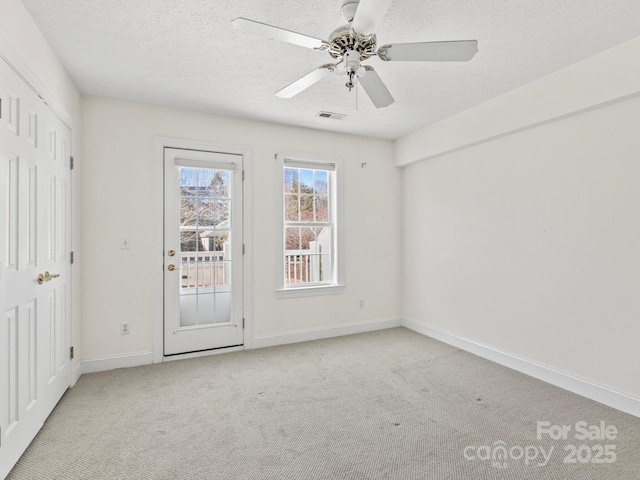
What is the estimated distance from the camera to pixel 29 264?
2090 millimetres

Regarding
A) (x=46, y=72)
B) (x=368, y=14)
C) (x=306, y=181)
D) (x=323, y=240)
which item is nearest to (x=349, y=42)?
(x=368, y=14)

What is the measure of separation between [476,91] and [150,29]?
2.72 metres

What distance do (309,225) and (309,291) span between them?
0.82m

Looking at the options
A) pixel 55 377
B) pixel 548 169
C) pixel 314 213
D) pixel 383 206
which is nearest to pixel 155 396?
pixel 55 377

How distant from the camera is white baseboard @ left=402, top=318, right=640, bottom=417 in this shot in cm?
249

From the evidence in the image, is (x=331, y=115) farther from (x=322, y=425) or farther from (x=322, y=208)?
(x=322, y=425)

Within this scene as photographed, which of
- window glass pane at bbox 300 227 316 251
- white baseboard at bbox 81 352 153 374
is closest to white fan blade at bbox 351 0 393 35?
window glass pane at bbox 300 227 316 251

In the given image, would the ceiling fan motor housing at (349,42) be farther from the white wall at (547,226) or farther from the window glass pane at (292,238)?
the window glass pane at (292,238)

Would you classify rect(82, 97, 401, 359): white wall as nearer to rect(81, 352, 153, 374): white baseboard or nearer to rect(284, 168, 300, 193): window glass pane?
rect(81, 352, 153, 374): white baseboard

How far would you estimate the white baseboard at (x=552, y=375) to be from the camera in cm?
249

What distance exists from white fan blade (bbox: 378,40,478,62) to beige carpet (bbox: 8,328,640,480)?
2219 mm

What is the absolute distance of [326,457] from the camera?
198 centimetres

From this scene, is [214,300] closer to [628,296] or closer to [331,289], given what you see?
[331,289]

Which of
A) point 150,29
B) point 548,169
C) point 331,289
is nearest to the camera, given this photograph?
point 150,29
